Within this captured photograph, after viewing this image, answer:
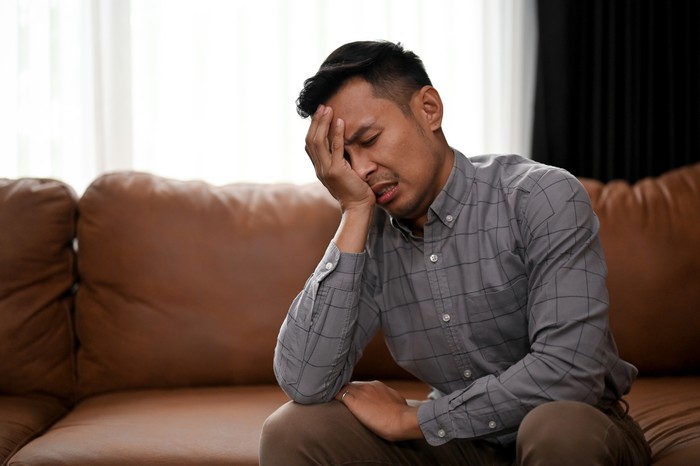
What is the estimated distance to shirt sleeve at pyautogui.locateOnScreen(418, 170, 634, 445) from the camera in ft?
4.65

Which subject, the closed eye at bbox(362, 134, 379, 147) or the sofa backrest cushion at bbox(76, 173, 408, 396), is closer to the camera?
the closed eye at bbox(362, 134, 379, 147)

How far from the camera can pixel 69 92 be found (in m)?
2.83

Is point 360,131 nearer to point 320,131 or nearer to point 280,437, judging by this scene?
point 320,131

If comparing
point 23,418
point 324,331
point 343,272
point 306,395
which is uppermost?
point 343,272

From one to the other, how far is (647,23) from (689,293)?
1.06 meters

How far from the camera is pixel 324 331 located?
1.59 metres

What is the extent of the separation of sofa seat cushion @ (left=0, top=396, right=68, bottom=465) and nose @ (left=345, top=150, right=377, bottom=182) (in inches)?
39.0

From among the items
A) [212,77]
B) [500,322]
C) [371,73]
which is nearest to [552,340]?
[500,322]

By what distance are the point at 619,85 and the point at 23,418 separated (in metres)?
2.13

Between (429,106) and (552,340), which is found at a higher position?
(429,106)

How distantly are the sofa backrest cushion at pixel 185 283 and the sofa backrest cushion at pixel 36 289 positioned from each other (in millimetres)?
48

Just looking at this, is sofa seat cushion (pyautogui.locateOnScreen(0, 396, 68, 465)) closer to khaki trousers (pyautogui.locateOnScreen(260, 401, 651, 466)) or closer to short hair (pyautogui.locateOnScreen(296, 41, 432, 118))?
khaki trousers (pyautogui.locateOnScreen(260, 401, 651, 466))

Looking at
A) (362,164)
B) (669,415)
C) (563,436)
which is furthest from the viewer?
(669,415)

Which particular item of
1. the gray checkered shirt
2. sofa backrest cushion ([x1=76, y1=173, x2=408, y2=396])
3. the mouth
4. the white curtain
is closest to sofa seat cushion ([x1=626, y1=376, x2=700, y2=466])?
the gray checkered shirt
